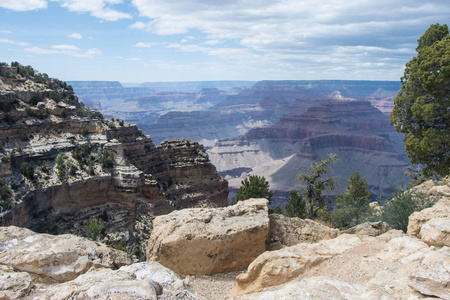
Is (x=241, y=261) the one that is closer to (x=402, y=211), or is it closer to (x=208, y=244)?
(x=208, y=244)

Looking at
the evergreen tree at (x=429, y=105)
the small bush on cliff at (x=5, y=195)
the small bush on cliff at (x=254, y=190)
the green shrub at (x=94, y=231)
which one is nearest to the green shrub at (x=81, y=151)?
the small bush on cliff at (x=5, y=195)

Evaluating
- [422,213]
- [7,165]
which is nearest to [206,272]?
[422,213]

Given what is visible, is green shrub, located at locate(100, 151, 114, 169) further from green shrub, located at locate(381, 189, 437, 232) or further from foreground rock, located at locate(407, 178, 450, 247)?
foreground rock, located at locate(407, 178, 450, 247)

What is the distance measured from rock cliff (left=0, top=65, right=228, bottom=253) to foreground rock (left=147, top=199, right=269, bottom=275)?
1886 cm

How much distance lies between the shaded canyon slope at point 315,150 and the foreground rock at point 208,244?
9620 cm

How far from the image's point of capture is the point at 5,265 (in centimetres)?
863

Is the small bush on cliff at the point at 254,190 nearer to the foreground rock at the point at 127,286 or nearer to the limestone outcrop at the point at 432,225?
the limestone outcrop at the point at 432,225

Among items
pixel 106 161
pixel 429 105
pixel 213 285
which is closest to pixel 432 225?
pixel 213 285

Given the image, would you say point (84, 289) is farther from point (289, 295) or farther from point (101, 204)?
point (101, 204)

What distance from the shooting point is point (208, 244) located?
12148 millimetres

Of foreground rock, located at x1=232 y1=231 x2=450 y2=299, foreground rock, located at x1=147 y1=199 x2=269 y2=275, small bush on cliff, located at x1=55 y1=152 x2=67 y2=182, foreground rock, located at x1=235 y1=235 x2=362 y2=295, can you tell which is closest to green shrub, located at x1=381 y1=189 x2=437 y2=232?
foreground rock, located at x1=232 y1=231 x2=450 y2=299

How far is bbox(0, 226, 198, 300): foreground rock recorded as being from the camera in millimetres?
6891

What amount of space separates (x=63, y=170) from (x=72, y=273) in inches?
974

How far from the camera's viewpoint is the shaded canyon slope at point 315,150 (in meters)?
132
